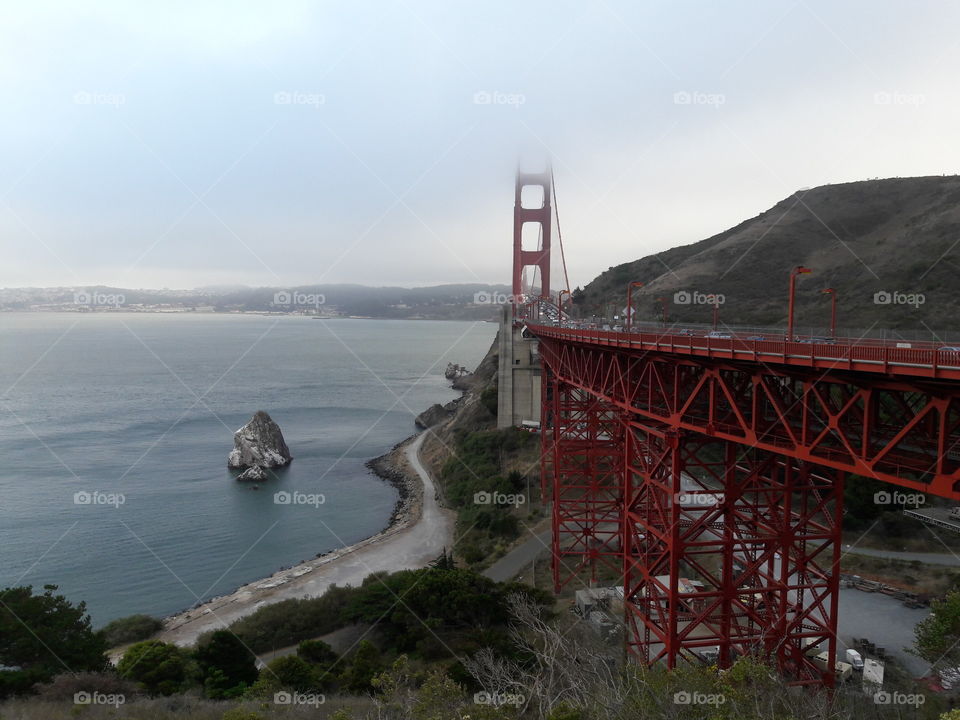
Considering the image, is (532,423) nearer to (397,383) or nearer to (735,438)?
(735,438)

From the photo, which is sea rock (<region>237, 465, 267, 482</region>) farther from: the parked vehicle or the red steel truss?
the parked vehicle

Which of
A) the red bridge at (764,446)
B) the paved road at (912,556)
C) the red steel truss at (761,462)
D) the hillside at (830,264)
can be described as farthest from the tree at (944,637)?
the hillside at (830,264)

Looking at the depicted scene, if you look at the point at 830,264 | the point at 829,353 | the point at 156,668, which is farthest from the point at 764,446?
the point at 830,264

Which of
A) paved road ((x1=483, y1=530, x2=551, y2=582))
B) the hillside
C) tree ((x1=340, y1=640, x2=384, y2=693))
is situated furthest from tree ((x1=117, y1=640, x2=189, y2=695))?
the hillside

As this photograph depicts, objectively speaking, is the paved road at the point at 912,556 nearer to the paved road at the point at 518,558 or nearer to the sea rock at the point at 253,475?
the paved road at the point at 518,558

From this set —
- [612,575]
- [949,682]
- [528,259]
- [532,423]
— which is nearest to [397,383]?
[528,259]

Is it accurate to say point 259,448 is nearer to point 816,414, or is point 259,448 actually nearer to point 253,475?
point 253,475
